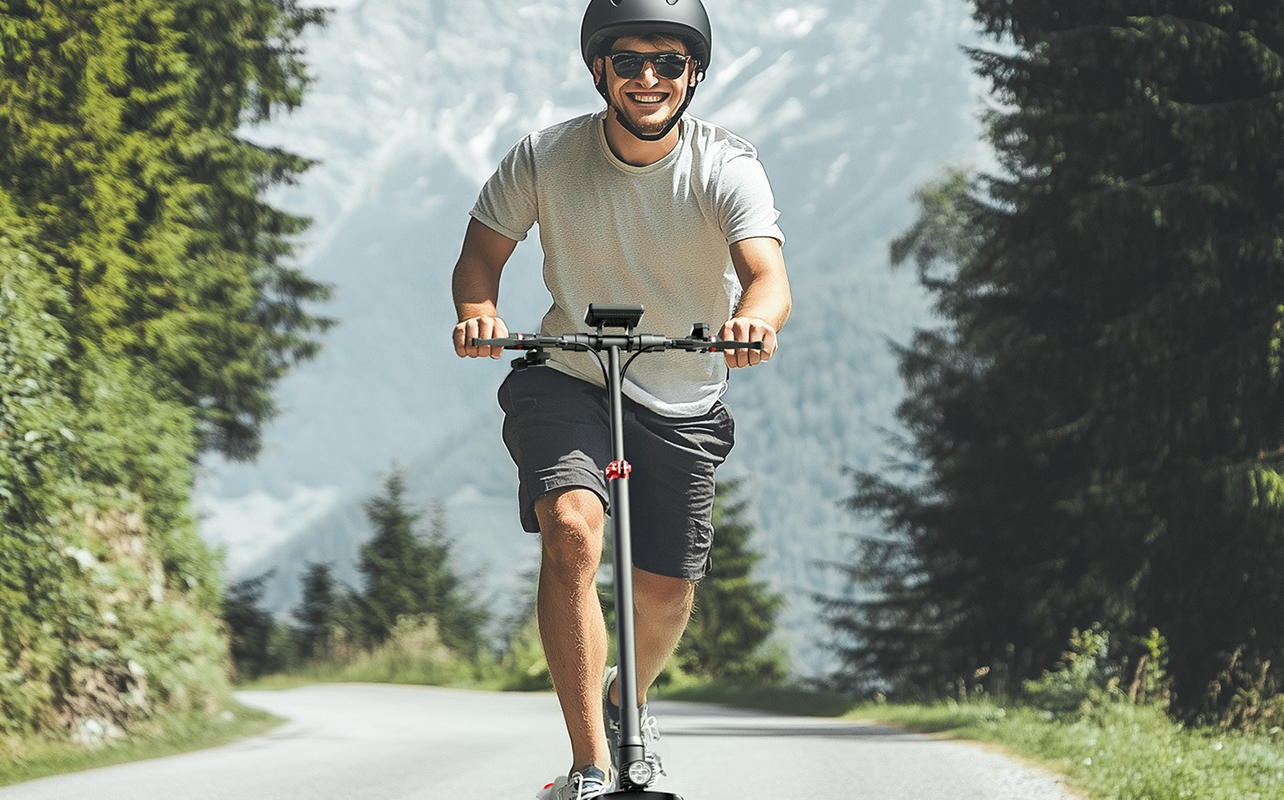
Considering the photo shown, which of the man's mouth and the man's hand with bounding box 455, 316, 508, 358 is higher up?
the man's mouth

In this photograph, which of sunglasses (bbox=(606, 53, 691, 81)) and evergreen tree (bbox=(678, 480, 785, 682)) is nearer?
sunglasses (bbox=(606, 53, 691, 81))

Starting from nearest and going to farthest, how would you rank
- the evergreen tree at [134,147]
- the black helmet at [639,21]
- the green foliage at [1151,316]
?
the black helmet at [639,21] → the evergreen tree at [134,147] → the green foliage at [1151,316]

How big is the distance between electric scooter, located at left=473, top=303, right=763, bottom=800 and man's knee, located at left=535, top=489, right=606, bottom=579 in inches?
10.2

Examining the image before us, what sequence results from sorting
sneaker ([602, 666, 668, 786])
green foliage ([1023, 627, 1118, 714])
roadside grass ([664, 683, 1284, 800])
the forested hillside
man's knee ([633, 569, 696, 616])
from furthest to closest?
green foliage ([1023, 627, 1118, 714]) → the forested hillside → roadside grass ([664, 683, 1284, 800]) → man's knee ([633, 569, 696, 616]) → sneaker ([602, 666, 668, 786])

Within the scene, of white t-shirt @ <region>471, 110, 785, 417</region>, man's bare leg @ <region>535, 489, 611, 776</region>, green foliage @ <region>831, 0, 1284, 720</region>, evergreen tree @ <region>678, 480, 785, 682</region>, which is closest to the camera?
man's bare leg @ <region>535, 489, 611, 776</region>

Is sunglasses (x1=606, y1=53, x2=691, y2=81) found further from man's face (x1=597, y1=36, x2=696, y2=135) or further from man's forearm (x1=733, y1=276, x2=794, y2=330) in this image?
man's forearm (x1=733, y1=276, x2=794, y2=330)

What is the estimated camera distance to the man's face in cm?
381

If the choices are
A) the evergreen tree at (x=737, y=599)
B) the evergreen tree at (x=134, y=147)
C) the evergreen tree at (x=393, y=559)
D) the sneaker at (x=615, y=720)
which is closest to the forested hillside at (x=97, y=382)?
Answer: the evergreen tree at (x=134, y=147)

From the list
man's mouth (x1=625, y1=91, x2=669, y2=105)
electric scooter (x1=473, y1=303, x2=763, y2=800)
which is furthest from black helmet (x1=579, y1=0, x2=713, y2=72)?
electric scooter (x1=473, y1=303, x2=763, y2=800)

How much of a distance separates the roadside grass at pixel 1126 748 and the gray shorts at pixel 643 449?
115 inches

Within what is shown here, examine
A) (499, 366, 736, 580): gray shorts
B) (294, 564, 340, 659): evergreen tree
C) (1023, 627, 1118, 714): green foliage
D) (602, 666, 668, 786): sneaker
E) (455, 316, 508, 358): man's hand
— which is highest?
(294, 564, 340, 659): evergreen tree

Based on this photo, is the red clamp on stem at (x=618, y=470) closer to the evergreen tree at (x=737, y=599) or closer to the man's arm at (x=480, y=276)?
the man's arm at (x=480, y=276)

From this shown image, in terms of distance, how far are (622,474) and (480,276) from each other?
0.90 meters

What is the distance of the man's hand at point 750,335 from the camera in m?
3.44
